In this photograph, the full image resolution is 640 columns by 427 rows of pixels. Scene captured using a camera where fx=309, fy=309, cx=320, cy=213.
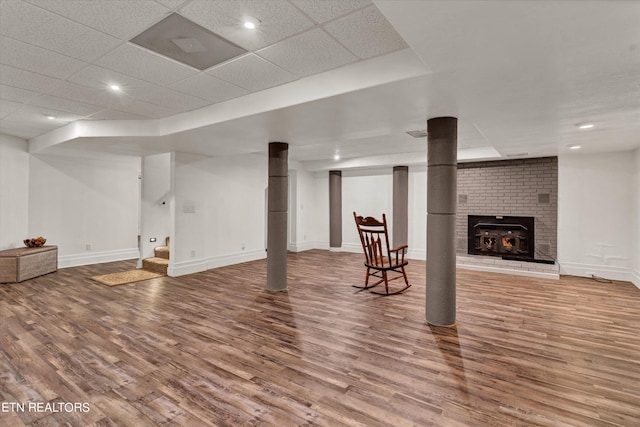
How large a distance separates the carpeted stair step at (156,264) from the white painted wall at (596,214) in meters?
7.92

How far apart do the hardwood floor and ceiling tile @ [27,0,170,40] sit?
261cm

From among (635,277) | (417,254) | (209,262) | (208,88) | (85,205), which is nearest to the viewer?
(208,88)

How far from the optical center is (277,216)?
191 inches

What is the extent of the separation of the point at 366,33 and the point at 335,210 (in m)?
7.07

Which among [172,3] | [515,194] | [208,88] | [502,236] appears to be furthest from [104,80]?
[502,236]

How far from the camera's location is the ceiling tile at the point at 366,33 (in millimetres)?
2059

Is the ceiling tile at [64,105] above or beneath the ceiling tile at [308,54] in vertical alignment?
above

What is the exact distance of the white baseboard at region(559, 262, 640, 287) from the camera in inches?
223

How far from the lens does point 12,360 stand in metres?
2.67

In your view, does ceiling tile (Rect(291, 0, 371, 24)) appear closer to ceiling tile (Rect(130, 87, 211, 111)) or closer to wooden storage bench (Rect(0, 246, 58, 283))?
ceiling tile (Rect(130, 87, 211, 111))

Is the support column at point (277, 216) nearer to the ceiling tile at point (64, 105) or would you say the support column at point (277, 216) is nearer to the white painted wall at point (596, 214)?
the ceiling tile at point (64, 105)

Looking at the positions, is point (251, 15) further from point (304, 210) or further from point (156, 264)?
point (304, 210)

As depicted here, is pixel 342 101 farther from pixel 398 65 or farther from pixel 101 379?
pixel 101 379

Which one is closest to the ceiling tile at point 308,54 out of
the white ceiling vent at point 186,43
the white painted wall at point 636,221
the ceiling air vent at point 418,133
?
the white ceiling vent at point 186,43
